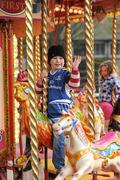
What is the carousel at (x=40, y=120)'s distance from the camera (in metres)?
2.44

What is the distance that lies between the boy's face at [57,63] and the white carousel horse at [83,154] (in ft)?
3.03

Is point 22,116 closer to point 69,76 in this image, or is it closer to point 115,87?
point 69,76

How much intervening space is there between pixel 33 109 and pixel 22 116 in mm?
2097

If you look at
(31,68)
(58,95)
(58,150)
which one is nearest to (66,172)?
(58,150)

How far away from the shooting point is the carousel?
2.44m

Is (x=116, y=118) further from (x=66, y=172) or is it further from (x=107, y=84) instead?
(x=107, y=84)

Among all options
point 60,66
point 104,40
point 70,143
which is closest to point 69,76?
point 60,66

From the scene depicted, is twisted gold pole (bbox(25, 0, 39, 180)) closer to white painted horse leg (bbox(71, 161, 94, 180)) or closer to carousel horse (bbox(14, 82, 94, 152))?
white painted horse leg (bbox(71, 161, 94, 180))

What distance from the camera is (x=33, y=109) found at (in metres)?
2.42

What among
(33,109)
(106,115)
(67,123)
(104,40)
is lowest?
(104,40)

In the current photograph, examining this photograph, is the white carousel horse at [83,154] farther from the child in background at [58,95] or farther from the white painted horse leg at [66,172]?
the child in background at [58,95]

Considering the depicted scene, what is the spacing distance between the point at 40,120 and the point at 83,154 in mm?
841

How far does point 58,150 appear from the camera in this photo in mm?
4113

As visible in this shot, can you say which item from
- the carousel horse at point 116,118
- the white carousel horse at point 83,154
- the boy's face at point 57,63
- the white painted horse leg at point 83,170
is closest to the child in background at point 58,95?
the boy's face at point 57,63
